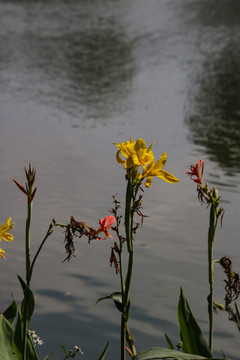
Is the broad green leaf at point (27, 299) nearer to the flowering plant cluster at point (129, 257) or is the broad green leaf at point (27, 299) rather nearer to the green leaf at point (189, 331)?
the flowering plant cluster at point (129, 257)

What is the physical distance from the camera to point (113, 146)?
7504mm

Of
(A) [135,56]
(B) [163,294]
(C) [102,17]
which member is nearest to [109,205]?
(B) [163,294]

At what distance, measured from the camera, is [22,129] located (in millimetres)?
8312

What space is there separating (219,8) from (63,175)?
15294 millimetres

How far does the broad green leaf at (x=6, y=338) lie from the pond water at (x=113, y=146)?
3.74 feet

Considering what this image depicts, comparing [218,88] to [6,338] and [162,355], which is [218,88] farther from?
[162,355]

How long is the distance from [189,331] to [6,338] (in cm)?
55

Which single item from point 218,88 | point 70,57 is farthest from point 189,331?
point 70,57

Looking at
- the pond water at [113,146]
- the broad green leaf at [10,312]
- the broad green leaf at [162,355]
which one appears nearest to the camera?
the broad green leaf at [162,355]

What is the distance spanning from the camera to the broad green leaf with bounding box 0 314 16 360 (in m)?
1.93

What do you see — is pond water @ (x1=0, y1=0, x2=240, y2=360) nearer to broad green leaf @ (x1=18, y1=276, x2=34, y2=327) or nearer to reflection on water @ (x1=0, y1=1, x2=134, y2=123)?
reflection on water @ (x1=0, y1=1, x2=134, y2=123)

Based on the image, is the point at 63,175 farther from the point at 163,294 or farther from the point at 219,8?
the point at 219,8

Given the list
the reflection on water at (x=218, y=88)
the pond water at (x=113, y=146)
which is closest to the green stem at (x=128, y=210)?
the pond water at (x=113, y=146)

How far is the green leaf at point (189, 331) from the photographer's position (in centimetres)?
198
